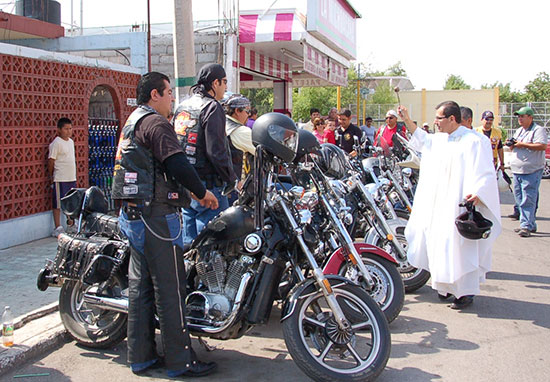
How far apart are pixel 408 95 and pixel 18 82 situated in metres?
44.4

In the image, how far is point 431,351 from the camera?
442 centimetres

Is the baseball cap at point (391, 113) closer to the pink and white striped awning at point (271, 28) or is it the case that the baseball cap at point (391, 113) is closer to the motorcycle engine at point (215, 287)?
the pink and white striped awning at point (271, 28)

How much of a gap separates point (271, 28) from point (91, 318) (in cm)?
940

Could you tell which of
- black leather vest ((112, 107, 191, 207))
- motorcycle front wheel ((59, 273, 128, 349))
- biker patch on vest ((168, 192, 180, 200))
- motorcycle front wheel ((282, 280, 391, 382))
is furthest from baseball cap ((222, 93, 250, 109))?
motorcycle front wheel ((282, 280, 391, 382))

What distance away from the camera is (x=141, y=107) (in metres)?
3.93

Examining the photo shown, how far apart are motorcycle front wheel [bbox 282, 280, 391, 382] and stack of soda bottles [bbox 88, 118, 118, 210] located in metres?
6.48

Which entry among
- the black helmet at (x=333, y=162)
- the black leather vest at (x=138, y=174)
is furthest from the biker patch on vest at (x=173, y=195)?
the black helmet at (x=333, y=162)

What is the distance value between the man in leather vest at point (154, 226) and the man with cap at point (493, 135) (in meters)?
7.86

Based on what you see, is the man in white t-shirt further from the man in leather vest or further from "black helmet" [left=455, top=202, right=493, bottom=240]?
"black helmet" [left=455, top=202, right=493, bottom=240]

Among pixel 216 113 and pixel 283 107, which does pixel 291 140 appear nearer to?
pixel 216 113

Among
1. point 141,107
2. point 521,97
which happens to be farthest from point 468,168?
point 521,97

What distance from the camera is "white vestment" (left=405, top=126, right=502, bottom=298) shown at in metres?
5.22

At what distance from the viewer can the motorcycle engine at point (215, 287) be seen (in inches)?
155

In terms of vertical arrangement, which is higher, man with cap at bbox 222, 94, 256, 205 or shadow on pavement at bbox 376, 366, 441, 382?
man with cap at bbox 222, 94, 256, 205
